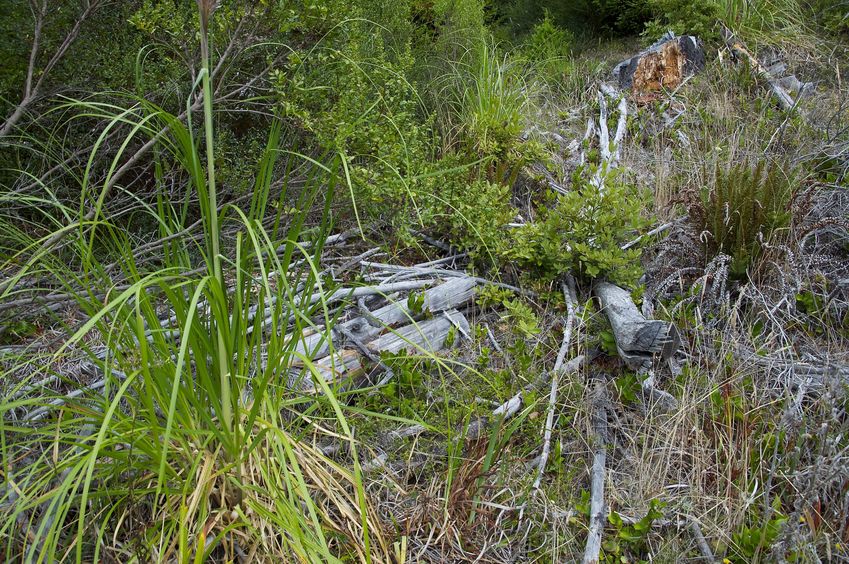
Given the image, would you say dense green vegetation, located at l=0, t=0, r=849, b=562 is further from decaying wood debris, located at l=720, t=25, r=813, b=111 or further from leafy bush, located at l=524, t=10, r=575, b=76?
leafy bush, located at l=524, t=10, r=575, b=76

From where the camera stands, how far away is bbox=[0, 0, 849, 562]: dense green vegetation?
188 cm

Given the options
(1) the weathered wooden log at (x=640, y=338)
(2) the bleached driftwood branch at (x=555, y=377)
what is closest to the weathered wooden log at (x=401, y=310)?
(2) the bleached driftwood branch at (x=555, y=377)

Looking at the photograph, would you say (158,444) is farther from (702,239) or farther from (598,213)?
(702,239)

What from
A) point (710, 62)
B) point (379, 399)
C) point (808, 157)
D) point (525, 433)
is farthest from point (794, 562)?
point (710, 62)

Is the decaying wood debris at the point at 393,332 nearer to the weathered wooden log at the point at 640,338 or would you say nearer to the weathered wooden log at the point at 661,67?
the weathered wooden log at the point at 640,338

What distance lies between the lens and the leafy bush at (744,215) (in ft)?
10.3

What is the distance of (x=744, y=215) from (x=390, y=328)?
6.31 feet

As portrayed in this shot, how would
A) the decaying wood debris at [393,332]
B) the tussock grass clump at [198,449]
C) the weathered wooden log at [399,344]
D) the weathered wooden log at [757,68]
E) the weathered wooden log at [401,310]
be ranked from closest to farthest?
1. the tussock grass clump at [198,449]
2. the weathered wooden log at [399,344]
3. the decaying wood debris at [393,332]
4. the weathered wooden log at [401,310]
5. the weathered wooden log at [757,68]

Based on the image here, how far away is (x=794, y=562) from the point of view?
196 centimetres

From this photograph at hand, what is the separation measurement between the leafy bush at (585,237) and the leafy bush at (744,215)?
0.34 m

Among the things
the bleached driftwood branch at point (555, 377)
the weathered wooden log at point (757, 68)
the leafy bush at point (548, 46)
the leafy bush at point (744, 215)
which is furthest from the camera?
the leafy bush at point (548, 46)

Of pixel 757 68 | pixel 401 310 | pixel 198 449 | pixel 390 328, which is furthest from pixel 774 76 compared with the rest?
pixel 198 449

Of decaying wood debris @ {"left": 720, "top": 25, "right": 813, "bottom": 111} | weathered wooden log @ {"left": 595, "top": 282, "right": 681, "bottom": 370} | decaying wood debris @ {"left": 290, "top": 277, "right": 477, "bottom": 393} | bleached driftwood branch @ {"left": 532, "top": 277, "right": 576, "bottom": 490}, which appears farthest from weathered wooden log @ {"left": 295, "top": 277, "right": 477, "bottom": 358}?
decaying wood debris @ {"left": 720, "top": 25, "right": 813, "bottom": 111}

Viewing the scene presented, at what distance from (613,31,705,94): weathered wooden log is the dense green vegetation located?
37 cm
